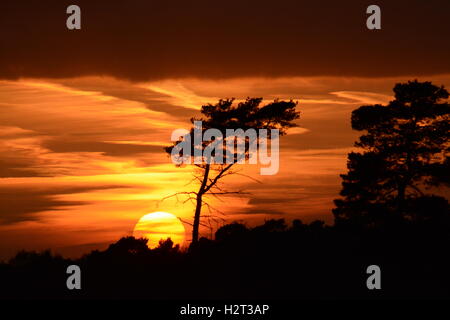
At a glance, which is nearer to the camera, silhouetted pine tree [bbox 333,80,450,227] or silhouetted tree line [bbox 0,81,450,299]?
silhouetted tree line [bbox 0,81,450,299]

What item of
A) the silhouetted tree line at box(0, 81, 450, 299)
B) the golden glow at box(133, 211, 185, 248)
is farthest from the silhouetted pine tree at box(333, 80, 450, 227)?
the golden glow at box(133, 211, 185, 248)

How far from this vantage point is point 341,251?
137 feet

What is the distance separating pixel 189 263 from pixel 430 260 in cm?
1203

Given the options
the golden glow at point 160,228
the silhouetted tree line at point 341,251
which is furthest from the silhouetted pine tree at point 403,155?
the golden glow at point 160,228

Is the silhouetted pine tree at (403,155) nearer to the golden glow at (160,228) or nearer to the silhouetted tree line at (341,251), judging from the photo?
the silhouetted tree line at (341,251)

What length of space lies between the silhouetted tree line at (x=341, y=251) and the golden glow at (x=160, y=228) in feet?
3.50

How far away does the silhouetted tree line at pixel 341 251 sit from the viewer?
123 feet

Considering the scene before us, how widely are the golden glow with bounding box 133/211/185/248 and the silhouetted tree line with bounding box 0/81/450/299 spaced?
1.07 m

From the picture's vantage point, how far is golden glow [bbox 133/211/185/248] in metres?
44.9

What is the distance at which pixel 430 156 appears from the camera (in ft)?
158

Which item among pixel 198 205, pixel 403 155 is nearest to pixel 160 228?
pixel 198 205

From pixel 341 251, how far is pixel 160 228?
1161 centimetres

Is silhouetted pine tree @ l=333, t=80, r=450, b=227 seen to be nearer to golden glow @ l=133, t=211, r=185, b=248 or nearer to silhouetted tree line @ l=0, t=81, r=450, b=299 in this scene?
silhouetted tree line @ l=0, t=81, r=450, b=299
